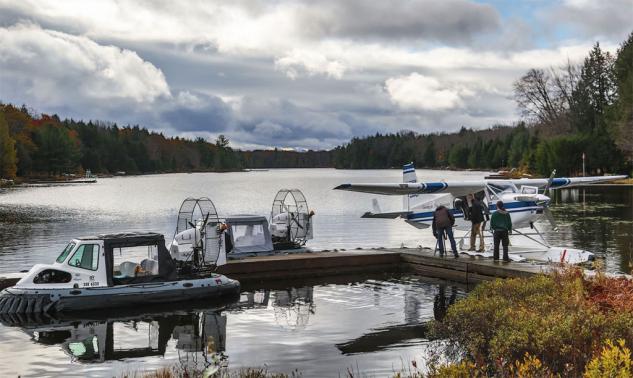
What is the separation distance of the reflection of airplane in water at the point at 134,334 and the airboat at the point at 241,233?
263cm

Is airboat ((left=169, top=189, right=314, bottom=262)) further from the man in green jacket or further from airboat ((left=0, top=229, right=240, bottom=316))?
the man in green jacket

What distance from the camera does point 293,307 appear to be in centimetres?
1569

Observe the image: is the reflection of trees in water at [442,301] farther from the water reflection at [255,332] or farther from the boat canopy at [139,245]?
the boat canopy at [139,245]

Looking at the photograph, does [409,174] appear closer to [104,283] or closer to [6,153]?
[104,283]

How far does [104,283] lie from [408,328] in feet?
22.2

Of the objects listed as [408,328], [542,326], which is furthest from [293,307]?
[542,326]

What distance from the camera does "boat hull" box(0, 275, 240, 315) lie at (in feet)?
47.7

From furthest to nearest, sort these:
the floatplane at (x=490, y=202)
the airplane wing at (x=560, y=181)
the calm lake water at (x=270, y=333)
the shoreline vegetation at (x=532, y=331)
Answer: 1. the airplane wing at (x=560, y=181)
2. the floatplane at (x=490, y=202)
3. the calm lake water at (x=270, y=333)
4. the shoreline vegetation at (x=532, y=331)

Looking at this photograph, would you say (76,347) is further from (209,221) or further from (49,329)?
(209,221)

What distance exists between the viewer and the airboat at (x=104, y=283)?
48.3ft

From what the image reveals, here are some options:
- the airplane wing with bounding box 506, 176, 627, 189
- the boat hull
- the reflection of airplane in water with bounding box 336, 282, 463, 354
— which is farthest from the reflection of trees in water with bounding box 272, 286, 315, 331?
the airplane wing with bounding box 506, 176, 627, 189


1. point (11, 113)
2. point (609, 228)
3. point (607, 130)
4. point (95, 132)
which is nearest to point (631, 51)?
point (607, 130)

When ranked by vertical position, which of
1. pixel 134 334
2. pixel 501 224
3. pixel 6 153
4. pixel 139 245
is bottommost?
pixel 134 334

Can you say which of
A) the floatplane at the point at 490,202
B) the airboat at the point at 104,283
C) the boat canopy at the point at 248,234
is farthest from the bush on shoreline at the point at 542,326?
the boat canopy at the point at 248,234
